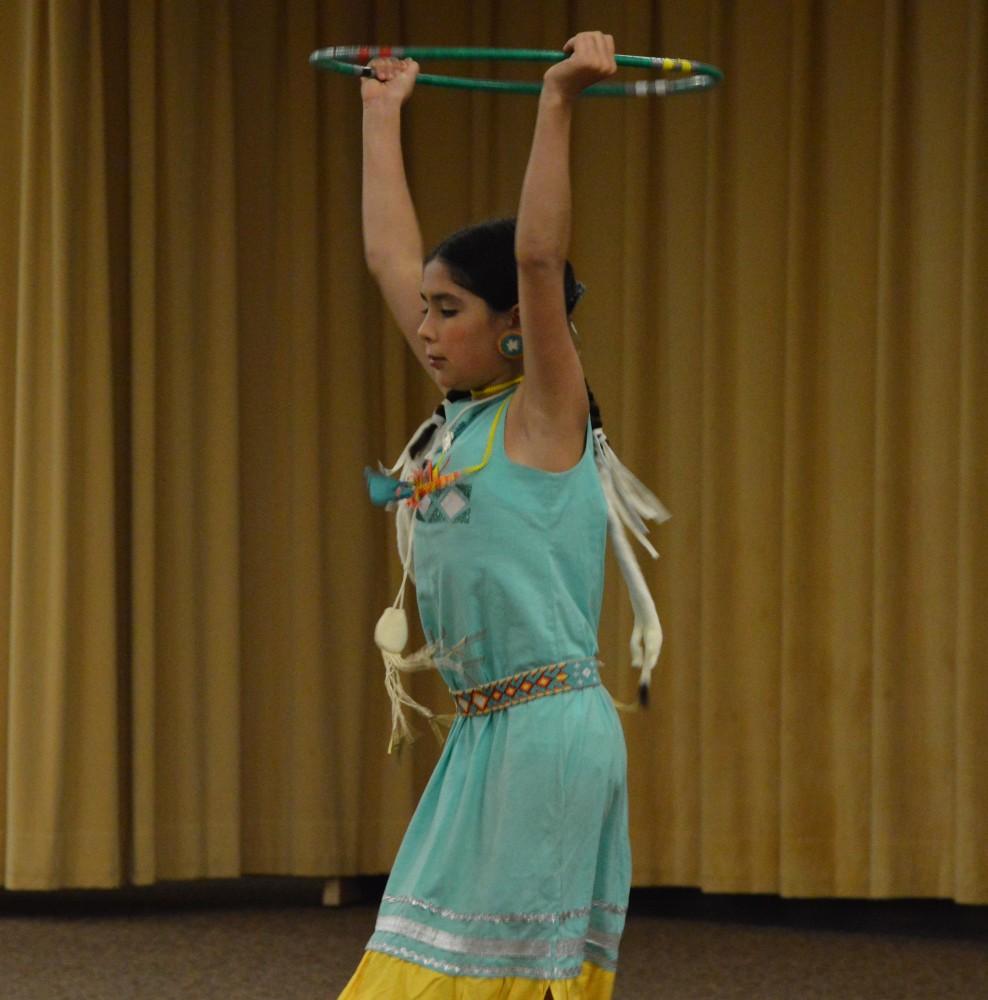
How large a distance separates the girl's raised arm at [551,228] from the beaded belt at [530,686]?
0.31m

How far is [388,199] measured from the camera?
242 cm

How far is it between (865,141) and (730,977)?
1906 millimetres

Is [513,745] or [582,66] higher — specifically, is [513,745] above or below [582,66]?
below

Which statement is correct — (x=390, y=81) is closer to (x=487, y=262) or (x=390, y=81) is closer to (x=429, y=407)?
(x=487, y=262)

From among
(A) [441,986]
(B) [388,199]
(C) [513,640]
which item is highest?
(B) [388,199]

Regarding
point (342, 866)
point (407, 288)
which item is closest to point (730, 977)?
point (342, 866)

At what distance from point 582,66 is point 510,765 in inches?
30.0

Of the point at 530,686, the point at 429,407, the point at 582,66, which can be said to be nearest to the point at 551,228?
the point at 582,66

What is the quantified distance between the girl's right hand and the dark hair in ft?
1.35

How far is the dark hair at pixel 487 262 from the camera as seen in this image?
80.2 inches

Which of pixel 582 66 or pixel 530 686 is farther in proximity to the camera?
pixel 530 686

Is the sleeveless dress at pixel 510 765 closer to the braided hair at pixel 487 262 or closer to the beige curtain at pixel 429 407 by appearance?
the braided hair at pixel 487 262

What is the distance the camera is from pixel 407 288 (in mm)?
2365

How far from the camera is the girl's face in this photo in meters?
2.04
